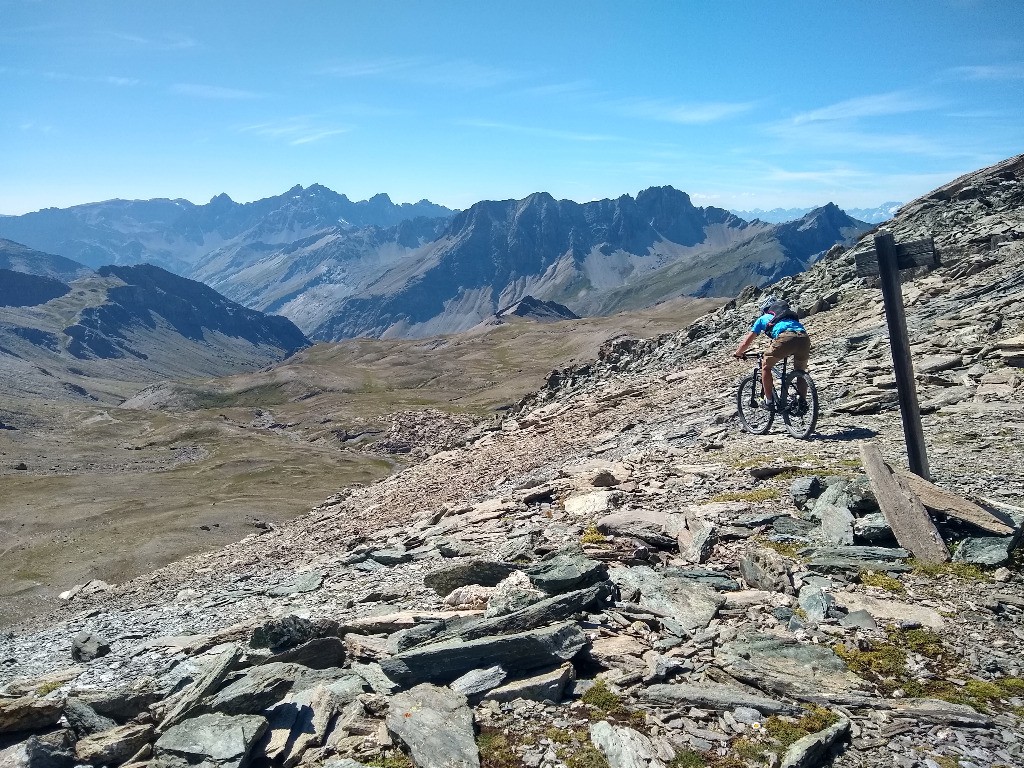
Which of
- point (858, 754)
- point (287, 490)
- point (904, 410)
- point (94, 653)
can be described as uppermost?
point (904, 410)

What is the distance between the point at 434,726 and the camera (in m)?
7.19

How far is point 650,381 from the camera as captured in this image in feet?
114

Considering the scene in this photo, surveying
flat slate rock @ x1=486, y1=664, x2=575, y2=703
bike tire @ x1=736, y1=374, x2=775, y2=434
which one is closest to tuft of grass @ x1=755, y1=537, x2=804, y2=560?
flat slate rock @ x1=486, y1=664, x2=575, y2=703

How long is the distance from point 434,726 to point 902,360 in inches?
397

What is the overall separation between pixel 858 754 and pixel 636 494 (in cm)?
934

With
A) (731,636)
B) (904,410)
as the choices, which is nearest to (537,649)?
(731,636)

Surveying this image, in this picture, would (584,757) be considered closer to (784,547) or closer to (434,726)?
(434,726)

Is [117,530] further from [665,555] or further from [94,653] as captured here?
[665,555]

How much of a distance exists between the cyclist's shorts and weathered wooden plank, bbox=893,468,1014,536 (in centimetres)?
666

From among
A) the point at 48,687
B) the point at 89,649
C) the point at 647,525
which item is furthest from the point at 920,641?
the point at 89,649

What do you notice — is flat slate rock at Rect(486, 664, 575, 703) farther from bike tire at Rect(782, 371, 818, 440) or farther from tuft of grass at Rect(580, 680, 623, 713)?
bike tire at Rect(782, 371, 818, 440)

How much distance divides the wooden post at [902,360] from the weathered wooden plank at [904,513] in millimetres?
818

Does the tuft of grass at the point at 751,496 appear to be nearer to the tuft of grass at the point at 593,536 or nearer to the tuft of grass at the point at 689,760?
the tuft of grass at the point at 593,536

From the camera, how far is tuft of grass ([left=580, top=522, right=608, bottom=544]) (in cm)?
1283
